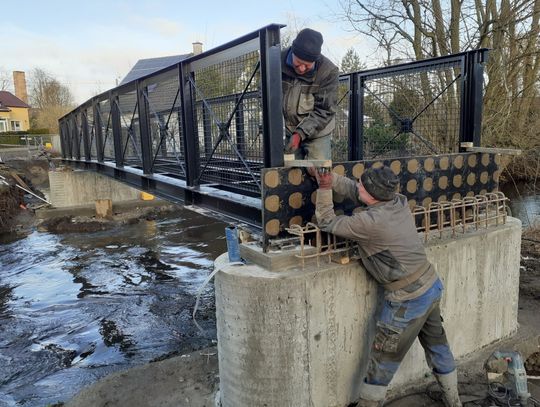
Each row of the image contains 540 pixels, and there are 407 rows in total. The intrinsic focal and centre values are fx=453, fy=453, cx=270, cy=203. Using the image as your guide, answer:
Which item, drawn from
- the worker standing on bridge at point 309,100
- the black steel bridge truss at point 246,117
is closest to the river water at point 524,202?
the black steel bridge truss at point 246,117

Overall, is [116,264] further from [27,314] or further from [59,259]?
[27,314]

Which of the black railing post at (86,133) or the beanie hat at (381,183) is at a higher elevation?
the black railing post at (86,133)

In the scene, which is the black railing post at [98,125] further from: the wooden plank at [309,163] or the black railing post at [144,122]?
the wooden plank at [309,163]

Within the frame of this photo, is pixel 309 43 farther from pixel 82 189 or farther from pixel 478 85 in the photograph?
pixel 82 189

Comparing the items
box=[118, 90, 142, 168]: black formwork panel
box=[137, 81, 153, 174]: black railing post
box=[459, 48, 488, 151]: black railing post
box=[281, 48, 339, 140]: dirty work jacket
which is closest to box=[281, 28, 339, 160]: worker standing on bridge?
box=[281, 48, 339, 140]: dirty work jacket

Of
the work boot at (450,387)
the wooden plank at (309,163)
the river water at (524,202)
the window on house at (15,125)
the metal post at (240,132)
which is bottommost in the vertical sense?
the river water at (524,202)

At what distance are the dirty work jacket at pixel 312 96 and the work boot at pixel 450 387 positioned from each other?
7.78ft

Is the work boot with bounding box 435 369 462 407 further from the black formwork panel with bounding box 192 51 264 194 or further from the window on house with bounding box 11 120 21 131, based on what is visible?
the window on house with bounding box 11 120 21 131

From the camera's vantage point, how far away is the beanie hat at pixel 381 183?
334cm

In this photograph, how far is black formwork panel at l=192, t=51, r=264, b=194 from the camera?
4.84 m

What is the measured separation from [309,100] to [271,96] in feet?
2.06

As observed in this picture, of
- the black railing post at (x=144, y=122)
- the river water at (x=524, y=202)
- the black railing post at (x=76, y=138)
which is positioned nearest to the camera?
the black railing post at (x=144, y=122)

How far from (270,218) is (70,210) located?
15995 millimetres

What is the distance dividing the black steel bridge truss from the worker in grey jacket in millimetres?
804
